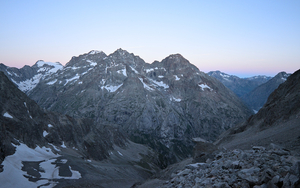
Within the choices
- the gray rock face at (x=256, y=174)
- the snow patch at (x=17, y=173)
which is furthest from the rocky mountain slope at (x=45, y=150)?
the gray rock face at (x=256, y=174)

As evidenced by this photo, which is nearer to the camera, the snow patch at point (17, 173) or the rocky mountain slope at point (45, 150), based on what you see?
the snow patch at point (17, 173)

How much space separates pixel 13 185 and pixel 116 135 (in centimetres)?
11140

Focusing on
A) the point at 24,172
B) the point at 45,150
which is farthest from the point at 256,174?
the point at 45,150

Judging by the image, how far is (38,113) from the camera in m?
74.2

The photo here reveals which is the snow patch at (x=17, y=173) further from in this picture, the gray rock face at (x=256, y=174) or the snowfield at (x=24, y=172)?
the gray rock face at (x=256, y=174)

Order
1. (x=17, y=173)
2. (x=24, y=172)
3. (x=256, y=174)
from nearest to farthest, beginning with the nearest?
(x=256, y=174), (x=17, y=173), (x=24, y=172)

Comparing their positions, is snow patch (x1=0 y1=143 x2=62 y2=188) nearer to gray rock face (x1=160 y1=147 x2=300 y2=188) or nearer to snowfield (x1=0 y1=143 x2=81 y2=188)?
snowfield (x1=0 y1=143 x2=81 y2=188)

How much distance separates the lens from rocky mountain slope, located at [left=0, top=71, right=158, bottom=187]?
3421 centimetres

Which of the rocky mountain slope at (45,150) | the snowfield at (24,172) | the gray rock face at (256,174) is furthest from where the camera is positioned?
the rocky mountain slope at (45,150)

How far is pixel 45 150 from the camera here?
188 ft

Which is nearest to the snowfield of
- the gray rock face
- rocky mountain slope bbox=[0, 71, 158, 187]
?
rocky mountain slope bbox=[0, 71, 158, 187]

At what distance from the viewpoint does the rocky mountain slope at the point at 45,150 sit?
112 ft

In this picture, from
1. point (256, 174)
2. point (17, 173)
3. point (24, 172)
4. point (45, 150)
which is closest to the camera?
point (256, 174)

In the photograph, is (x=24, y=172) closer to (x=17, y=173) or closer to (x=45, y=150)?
(x=17, y=173)
